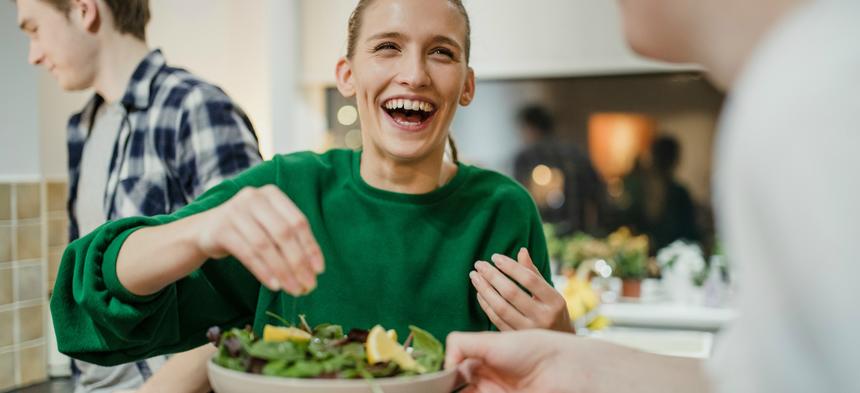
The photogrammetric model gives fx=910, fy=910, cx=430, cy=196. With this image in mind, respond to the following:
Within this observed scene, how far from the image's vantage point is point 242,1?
5121 mm

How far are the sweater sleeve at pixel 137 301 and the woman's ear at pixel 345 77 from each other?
0.54ft

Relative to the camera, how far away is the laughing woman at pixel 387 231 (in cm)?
117

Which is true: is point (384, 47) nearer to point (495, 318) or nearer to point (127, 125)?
point (495, 318)

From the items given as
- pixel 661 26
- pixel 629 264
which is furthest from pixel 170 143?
pixel 629 264

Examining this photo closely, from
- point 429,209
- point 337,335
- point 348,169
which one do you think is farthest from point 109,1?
point 337,335

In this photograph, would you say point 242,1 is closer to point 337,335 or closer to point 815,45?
point 337,335

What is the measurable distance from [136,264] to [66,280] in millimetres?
161

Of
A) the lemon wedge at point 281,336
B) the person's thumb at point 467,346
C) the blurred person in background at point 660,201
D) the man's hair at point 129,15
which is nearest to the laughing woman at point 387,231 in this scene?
the person's thumb at point 467,346

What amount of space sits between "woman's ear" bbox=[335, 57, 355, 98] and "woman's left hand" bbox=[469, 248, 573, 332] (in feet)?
1.25

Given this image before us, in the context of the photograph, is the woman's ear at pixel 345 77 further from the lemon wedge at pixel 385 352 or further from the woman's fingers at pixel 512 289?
the lemon wedge at pixel 385 352

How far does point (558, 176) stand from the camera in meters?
5.24

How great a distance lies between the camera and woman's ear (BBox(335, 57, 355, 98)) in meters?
1.38

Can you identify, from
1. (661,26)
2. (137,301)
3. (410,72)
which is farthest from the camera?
(410,72)

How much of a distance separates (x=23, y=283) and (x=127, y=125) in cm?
123
